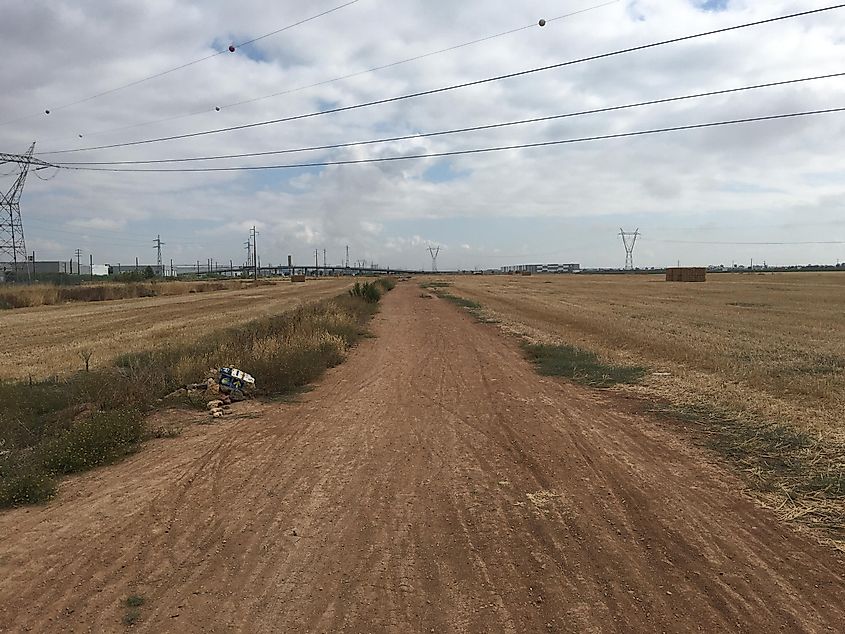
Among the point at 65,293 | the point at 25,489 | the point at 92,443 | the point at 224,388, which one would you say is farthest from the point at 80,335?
the point at 65,293

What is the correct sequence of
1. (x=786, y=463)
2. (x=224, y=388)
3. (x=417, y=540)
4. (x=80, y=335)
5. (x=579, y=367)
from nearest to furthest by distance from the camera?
1. (x=417, y=540)
2. (x=786, y=463)
3. (x=224, y=388)
4. (x=579, y=367)
5. (x=80, y=335)

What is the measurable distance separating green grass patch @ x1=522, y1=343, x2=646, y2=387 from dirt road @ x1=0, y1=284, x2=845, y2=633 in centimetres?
401

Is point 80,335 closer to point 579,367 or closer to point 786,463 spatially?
point 579,367

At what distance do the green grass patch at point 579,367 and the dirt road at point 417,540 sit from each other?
4005mm

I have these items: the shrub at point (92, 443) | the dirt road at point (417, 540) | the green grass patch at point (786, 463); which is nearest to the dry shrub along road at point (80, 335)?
the shrub at point (92, 443)

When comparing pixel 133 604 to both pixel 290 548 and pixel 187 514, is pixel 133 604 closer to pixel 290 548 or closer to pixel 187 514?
pixel 290 548

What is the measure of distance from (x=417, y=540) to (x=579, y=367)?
10.3 metres

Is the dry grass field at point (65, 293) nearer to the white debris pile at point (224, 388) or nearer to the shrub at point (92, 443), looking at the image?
the white debris pile at point (224, 388)

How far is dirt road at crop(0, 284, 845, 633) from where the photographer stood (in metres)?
4.49

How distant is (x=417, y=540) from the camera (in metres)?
5.71

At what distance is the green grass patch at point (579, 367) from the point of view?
45.1ft

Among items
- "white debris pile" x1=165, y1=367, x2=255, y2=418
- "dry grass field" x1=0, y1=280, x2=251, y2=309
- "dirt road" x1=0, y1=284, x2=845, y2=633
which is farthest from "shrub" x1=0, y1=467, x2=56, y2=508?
"dry grass field" x1=0, y1=280, x2=251, y2=309

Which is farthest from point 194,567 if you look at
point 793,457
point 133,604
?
point 793,457

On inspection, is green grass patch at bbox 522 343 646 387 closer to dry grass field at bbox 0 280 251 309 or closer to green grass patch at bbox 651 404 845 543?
green grass patch at bbox 651 404 845 543
